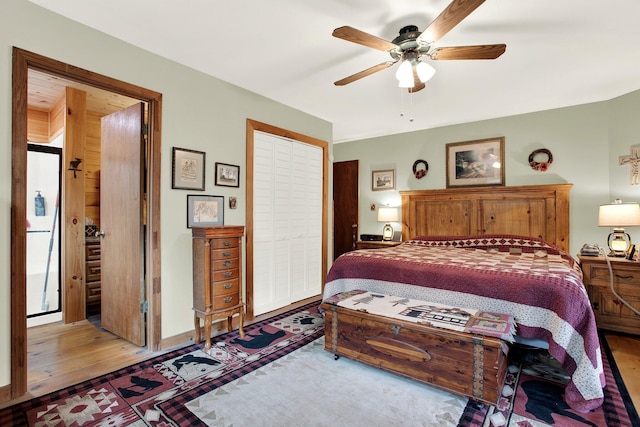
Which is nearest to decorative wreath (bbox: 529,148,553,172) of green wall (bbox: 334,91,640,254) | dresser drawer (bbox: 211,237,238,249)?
green wall (bbox: 334,91,640,254)

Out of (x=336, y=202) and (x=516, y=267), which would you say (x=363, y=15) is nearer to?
(x=516, y=267)

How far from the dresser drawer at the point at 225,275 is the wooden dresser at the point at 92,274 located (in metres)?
1.95

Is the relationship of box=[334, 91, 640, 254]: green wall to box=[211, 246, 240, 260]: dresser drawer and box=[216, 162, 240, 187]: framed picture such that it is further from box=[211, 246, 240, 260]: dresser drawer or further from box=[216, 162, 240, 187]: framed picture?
box=[211, 246, 240, 260]: dresser drawer

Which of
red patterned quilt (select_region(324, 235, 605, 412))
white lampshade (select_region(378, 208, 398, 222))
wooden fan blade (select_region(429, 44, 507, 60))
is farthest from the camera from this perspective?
white lampshade (select_region(378, 208, 398, 222))

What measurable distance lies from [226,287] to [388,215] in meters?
3.04

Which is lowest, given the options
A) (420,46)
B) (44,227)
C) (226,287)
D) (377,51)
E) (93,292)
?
(93,292)

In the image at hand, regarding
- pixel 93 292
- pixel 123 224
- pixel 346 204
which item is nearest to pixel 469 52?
pixel 123 224

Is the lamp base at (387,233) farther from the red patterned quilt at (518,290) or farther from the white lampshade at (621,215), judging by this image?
the white lampshade at (621,215)

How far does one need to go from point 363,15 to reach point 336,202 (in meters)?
4.19

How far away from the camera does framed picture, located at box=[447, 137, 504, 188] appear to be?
14.4 feet

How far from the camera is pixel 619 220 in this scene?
10.4 feet

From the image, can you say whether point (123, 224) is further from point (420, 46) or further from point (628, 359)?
point (628, 359)

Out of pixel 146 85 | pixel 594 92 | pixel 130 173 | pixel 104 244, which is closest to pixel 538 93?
pixel 594 92

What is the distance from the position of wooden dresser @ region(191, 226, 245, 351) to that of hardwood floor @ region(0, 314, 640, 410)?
0.49 metres
